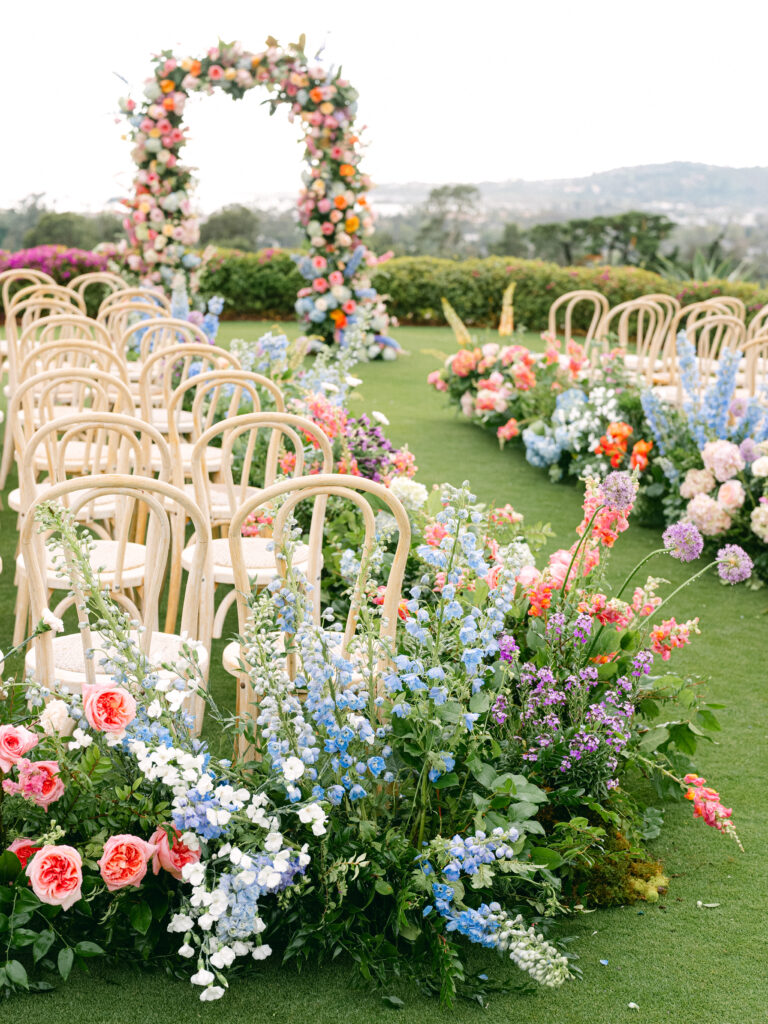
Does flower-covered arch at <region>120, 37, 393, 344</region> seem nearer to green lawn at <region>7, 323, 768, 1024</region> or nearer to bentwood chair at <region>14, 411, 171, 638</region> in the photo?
bentwood chair at <region>14, 411, 171, 638</region>

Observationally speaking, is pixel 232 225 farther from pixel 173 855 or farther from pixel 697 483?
pixel 173 855

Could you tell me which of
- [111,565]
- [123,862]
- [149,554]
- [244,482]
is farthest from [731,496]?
[123,862]

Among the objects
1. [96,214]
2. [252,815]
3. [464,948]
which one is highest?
[96,214]

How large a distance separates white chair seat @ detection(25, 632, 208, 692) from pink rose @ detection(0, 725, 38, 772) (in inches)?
8.0

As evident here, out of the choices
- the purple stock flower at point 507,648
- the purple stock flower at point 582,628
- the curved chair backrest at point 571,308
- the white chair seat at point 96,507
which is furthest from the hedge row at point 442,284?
the purple stock flower at point 507,648

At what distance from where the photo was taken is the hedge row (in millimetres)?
12531

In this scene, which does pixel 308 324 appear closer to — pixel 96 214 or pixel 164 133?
pixel 164 133

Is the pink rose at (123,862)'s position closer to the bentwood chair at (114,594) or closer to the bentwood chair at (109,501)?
the bentwood chair at (114,594)

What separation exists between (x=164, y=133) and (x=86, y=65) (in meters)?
0.97

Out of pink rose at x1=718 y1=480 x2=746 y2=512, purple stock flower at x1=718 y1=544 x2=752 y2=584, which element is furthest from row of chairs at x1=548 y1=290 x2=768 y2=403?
purple stock flower at x1=718 y1=544 x2=752 y2=584

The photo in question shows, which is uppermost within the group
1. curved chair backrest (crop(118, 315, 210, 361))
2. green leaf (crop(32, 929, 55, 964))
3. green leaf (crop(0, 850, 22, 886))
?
curved chair backrest (crop(118, 315, 210, 361))

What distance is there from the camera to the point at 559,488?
5.39m

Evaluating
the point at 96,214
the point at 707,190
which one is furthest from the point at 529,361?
the point at 707,190

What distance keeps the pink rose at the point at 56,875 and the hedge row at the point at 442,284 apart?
451 inches
